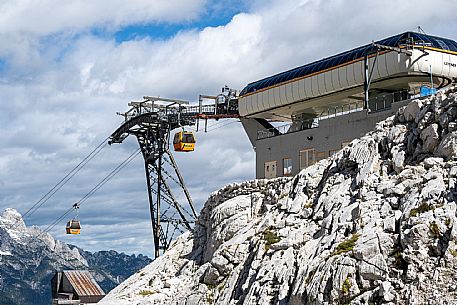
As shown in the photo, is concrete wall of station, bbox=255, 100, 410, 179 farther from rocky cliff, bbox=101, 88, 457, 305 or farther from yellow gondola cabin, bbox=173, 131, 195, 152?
yellow gondola cabin, bbox=173, 131, 195, 152

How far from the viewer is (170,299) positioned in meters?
47.5

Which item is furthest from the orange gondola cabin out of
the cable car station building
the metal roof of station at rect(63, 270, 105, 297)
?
the cable car station building

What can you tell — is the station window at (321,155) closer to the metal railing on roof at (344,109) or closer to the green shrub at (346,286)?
the metal railing on roof at (344,109)

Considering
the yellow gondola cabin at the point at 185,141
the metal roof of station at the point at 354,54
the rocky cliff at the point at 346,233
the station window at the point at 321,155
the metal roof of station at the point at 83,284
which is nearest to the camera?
the rocky cliff at the point at 346,233

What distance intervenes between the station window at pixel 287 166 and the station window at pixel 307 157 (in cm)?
132

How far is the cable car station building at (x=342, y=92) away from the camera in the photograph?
48875 mm

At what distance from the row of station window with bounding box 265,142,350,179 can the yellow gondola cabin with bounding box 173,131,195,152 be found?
11740 mm

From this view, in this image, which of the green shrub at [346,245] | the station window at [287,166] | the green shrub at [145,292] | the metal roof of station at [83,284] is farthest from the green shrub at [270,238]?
the metal roof of station at [83,284]

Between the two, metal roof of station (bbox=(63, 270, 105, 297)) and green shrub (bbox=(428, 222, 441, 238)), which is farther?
metal roof of station (bbox=(63, 270, 105, 297))

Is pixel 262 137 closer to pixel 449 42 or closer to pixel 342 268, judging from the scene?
pixel 449 42

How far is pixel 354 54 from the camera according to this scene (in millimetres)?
52938

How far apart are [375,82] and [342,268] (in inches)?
868

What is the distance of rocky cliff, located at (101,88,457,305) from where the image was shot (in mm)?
30844

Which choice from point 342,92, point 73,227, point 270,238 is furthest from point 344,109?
point 73,227
